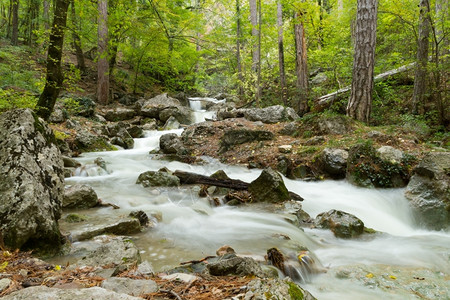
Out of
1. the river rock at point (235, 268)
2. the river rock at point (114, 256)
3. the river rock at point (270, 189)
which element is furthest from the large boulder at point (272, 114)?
the river rock at point (235, 268)

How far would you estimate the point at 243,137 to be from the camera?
29.4 feet

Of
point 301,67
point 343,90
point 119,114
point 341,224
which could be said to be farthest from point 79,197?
point 301,67

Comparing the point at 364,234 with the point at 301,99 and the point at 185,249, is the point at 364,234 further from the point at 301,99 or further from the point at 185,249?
the point at 301,99

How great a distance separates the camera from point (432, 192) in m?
5.11

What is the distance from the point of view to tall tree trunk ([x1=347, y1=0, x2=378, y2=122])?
7879mm

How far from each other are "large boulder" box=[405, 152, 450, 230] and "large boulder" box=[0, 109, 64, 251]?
578cm

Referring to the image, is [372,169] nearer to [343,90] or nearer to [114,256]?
[343,90]

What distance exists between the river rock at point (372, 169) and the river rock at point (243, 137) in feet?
9.67

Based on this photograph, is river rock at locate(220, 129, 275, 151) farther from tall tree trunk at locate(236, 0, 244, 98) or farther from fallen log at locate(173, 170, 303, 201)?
tall tree trunk at locate(236, 0, 244, 98)

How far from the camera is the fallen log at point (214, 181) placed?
6.15 m

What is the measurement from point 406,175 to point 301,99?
6.63 m

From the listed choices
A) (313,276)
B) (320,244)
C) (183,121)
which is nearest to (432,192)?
(320,244)

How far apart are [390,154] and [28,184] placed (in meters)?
6.54

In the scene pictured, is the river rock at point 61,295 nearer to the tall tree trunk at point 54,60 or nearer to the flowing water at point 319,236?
the flowing water at point 319,236
